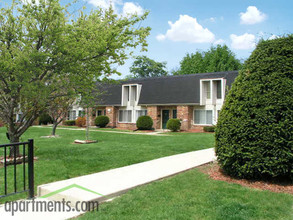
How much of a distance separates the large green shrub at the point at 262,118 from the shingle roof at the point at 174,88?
17417 mm

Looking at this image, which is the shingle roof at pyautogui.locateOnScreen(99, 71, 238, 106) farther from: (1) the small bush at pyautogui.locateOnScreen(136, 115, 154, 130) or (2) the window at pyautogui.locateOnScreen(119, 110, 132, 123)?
(1) the small bush at pyautogui.locateOnScreen(136, 115, 154, 130)

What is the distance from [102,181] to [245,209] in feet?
9.73

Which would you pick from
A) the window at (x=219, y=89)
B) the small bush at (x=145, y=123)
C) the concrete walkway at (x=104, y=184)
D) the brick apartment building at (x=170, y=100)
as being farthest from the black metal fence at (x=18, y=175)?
the window at (x=219, y=89)

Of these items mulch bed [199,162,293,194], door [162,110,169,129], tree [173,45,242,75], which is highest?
tree [173,45,242,75]

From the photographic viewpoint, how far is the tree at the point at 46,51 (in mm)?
7223

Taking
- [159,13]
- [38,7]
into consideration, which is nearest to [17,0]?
[38,7]

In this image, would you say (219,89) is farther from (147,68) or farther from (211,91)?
(147,68)

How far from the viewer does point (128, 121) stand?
29.0m

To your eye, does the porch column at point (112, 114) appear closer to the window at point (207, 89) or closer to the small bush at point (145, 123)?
the small bush at point (145, 123)

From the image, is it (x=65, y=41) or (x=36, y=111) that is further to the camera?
(x=36, y=111)

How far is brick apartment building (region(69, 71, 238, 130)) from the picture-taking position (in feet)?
77.2

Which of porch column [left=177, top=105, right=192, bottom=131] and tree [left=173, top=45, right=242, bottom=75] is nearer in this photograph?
porch column [left=177, top=105, right=192, bottom=131]

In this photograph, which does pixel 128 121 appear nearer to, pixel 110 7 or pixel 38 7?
pixel 110 7

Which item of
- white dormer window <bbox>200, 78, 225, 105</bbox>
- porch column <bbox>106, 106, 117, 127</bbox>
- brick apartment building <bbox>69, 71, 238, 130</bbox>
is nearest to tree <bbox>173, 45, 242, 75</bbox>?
brick apartment building <bbox>69, 71, 238, 130</bbox>
